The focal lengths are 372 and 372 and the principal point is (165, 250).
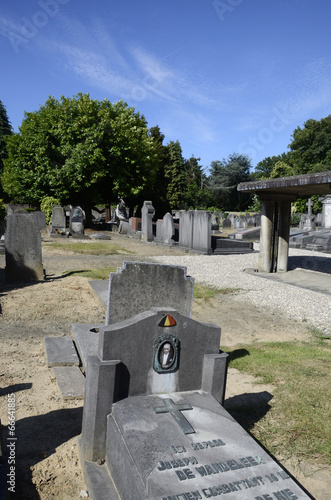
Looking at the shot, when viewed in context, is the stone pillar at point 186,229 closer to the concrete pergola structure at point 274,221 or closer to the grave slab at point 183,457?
the concrete pergola structure at point 274,221

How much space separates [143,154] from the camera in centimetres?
2909

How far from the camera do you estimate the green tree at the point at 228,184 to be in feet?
189

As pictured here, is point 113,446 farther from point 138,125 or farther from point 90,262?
point 138,125

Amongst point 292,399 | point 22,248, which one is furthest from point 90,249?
point 292,399

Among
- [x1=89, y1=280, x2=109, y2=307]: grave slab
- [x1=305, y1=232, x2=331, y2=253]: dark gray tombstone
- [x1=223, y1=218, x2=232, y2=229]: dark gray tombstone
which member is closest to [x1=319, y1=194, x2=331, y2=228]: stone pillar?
[x1=305, y1=232, x2=331, y2=253]: dark gray tombstone

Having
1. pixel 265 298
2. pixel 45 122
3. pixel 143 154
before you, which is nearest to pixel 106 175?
pixel 143 154

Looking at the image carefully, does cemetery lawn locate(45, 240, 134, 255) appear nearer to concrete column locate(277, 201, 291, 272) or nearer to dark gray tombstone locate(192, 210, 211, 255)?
dark gray tombstone locate(192, 210, 211, 255)

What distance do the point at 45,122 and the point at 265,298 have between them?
22.4 meters

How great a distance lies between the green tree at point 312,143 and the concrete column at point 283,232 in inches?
1717

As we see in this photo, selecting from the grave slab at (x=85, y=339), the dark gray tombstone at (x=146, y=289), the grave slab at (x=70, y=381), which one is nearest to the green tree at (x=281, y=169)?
the grave slab at (x=85, y=339)

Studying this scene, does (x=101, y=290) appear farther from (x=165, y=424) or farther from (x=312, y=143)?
(x=312, y=143)

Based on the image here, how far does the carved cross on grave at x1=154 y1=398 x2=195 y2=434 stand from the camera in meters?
2.67

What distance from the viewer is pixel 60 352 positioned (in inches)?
206

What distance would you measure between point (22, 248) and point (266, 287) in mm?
6546
